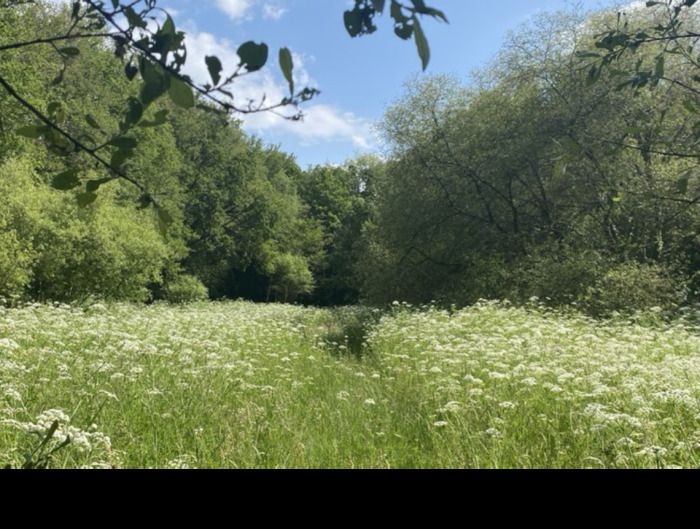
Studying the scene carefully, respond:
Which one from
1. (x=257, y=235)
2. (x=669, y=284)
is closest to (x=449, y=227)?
(x=669, y=284)

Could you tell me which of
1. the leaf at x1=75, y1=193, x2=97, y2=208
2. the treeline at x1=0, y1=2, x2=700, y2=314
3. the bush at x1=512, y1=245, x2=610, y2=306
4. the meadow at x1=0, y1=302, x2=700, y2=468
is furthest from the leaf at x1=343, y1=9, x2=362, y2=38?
the bush at x1=512, y1=245, x2=610, y2=306

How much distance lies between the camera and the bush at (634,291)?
1041cm

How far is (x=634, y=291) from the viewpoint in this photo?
34.4ft

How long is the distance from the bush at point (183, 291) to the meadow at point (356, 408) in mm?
18593

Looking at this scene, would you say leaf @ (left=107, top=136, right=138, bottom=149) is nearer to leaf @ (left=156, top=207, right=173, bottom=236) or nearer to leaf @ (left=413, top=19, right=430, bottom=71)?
leaf @ (left=156, top=207, right=173, bottom=236)

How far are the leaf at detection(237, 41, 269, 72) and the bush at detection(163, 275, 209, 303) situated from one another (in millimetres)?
24817

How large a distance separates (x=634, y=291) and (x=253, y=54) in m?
11.3

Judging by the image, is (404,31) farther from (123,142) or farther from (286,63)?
(123,142)

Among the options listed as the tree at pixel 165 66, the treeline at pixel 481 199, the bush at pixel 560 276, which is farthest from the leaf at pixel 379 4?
the bush at pixel 560 276

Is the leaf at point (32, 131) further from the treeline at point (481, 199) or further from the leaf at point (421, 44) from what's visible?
the treeline at point (481, 199)

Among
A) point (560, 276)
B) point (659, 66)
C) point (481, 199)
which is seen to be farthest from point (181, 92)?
point (481, 199)
